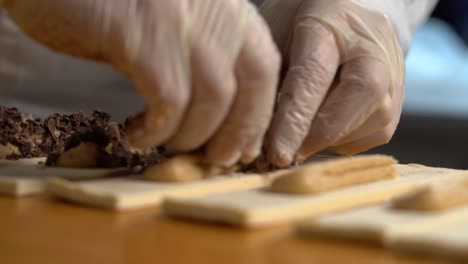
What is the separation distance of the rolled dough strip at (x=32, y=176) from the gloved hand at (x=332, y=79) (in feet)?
1.14

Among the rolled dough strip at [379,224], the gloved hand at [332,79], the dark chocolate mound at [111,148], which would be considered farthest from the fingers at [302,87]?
the rolled dough strip at [379,224]

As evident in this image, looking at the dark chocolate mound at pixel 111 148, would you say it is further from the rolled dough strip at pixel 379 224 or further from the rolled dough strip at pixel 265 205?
the rolled dough strip at pixel 379 224

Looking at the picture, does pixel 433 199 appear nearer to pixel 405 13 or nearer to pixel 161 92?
pixel 161 92

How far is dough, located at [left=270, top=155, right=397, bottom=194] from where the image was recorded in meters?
1.07

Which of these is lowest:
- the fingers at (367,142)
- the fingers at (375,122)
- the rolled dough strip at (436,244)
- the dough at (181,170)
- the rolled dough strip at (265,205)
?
the fingers at (367,142)

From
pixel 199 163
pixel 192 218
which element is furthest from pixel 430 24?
pixel 192 218

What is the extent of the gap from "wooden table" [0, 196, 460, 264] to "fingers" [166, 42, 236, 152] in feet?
0.75

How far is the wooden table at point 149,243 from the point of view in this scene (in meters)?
0.80

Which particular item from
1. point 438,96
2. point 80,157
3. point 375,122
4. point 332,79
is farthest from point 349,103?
point 438,96

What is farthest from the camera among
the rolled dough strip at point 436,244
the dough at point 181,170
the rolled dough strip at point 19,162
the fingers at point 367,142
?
the fingers at point 367,142

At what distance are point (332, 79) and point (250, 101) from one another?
0.36 meters

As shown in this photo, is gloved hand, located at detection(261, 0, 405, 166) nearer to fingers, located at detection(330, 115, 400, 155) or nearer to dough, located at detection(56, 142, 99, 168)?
fingers, located at detection(330, 115, 400, 155)

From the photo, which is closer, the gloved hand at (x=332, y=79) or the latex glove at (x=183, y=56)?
the latex glove at (x=183, y=56)

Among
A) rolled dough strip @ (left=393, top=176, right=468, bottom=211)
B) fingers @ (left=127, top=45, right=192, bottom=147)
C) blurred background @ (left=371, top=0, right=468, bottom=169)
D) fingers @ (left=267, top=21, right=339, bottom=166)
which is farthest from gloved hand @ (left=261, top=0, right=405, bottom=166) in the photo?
blurred background @ (left=371, top=0, right=468, bottom=169)
